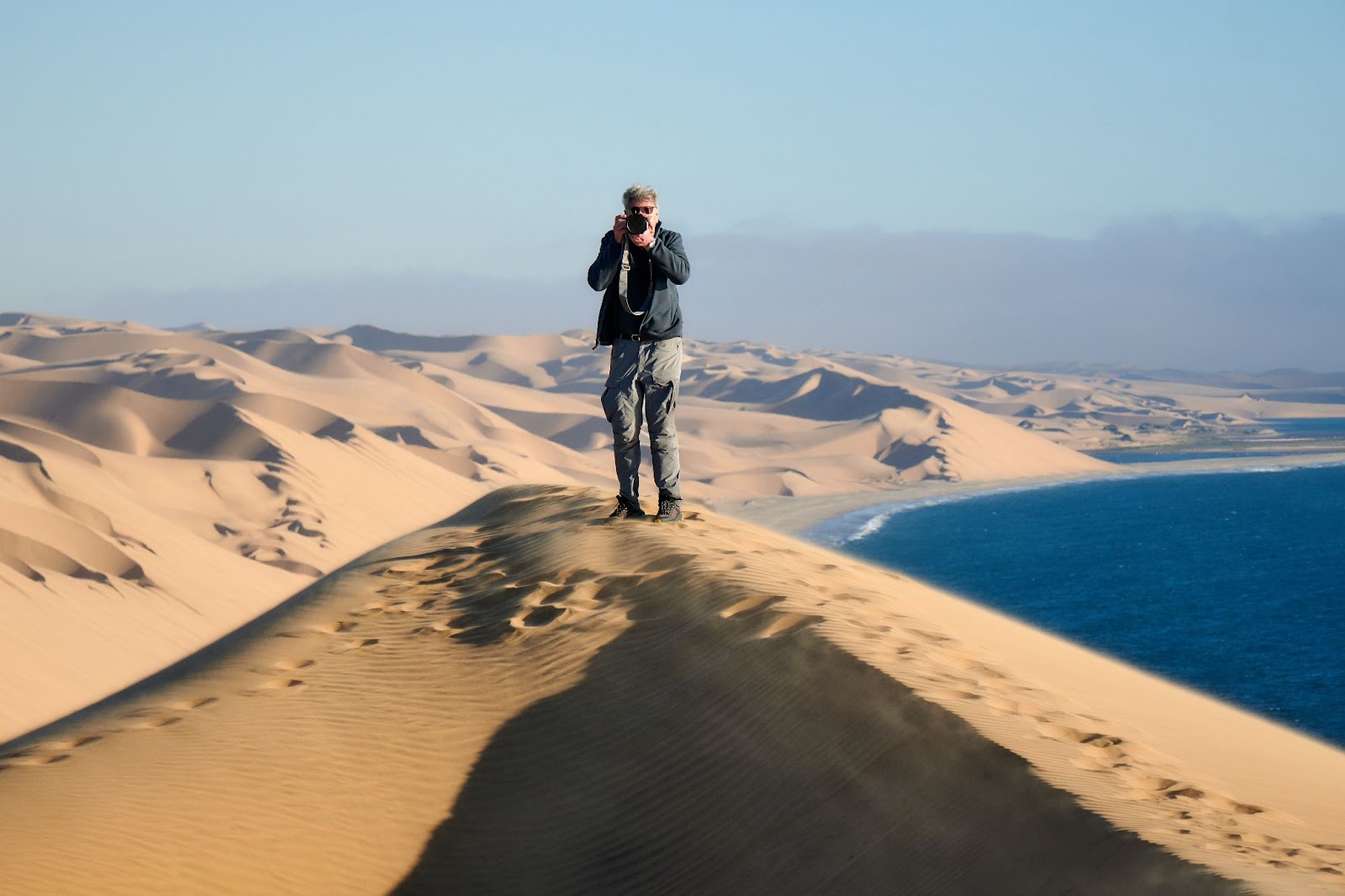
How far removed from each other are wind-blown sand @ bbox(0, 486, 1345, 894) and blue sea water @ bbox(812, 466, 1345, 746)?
18165 millimetres

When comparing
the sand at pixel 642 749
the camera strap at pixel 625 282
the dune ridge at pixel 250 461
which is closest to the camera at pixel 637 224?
the camera strap at pixel 625 282

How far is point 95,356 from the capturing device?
7288cm

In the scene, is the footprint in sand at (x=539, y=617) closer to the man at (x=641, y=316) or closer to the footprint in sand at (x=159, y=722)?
the man at (x=641, y=316)

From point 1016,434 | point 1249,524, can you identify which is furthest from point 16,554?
point 1016,434

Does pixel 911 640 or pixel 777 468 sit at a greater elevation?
pixel 911 640

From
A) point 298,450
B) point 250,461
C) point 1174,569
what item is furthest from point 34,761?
point 1174,569

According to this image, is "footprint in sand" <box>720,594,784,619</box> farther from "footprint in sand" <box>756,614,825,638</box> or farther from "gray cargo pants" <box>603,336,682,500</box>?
"gray cargo pants" <box>603,336,682,500</box>

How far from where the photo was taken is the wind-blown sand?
14.4ft

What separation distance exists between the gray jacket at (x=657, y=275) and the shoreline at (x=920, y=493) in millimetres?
34018

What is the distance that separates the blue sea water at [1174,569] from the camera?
2758 cm

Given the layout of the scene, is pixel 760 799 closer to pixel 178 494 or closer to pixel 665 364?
pixel 665 364

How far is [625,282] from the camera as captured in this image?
7793 mm

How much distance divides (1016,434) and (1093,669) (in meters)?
84.3

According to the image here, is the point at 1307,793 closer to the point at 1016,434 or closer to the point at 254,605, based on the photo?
the point at 254,605
